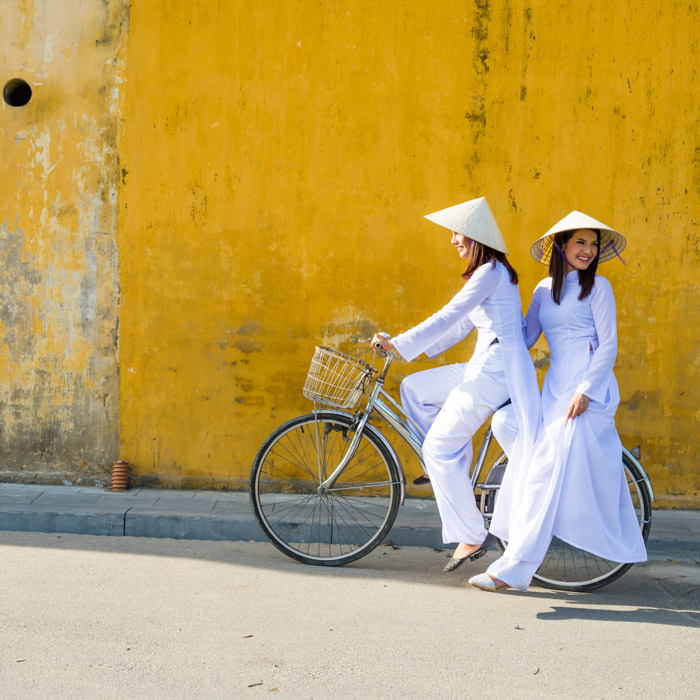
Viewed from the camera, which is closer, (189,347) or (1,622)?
(1,622)

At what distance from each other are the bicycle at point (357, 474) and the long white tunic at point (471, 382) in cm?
16

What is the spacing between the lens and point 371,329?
254 inches

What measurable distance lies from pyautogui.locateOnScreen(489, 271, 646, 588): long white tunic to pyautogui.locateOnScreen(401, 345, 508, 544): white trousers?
0.53 feet

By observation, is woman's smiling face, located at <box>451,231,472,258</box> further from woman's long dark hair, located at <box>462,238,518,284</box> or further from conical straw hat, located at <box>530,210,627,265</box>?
conical straw hat, located at <box>530,210,627,265</box>

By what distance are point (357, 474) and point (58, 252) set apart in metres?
3.30

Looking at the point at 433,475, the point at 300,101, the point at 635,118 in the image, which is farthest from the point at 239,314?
the point at 635,118

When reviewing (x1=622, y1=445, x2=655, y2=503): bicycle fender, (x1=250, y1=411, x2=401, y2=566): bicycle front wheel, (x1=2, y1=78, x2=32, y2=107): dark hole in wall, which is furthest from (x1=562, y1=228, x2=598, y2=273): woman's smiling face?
(x1=2, y1=78, x2=32, y2=107): dark hole in wall

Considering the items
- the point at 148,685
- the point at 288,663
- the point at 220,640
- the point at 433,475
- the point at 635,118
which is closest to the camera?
the point at 148,685

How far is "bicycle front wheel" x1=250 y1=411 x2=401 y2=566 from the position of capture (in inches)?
181

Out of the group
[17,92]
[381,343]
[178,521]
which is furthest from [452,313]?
[17,92]

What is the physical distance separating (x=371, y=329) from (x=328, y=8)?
2.43 meters

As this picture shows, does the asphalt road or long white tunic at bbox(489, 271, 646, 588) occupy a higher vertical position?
long white tunic at bbox(489, 271, 646, 588)

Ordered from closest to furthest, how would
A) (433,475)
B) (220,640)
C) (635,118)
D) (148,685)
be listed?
(148,685), (220,640), (433,475), (635,118)

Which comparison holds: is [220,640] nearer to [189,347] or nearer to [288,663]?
[288,663]
